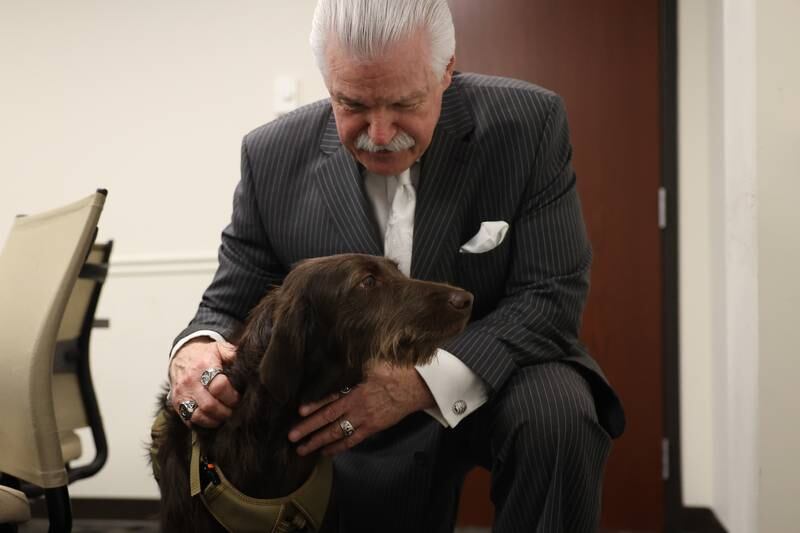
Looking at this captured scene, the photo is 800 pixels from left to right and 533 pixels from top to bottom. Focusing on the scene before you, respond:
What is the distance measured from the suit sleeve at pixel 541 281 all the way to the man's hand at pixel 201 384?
41cm

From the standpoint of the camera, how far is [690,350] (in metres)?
3.24

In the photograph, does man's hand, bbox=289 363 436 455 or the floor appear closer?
man's hand, bbox=289 363 436 455

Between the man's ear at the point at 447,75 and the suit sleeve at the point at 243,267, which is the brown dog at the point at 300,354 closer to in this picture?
the suit sleeve at the point at 243,267

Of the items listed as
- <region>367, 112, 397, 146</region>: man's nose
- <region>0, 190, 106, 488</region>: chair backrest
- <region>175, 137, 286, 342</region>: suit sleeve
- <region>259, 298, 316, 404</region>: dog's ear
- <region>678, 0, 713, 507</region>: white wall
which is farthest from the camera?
<region>678, 0, 713, 507</region>: white wall

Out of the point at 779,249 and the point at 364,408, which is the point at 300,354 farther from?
the point at 779,249

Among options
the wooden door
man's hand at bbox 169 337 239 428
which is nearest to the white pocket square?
man's hand at bbox 169 337 239 428

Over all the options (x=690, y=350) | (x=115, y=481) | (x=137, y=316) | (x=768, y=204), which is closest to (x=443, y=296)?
(x=768, y=204)

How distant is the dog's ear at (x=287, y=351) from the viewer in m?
1.37

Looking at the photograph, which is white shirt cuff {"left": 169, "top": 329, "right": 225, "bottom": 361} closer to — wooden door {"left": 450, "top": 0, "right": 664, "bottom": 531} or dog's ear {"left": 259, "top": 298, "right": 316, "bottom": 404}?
dog's ear {"left": 259, "top": 298, "right": 316, "bottom": 404}

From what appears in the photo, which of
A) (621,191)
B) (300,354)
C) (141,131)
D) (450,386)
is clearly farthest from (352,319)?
(141,131)

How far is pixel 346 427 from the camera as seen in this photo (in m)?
1.46

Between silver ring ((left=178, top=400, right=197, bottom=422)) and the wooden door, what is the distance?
216 centimetres

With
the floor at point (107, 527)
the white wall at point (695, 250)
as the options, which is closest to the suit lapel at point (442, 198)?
the white wall at point (695, 250)

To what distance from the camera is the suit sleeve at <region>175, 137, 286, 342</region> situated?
176cm
